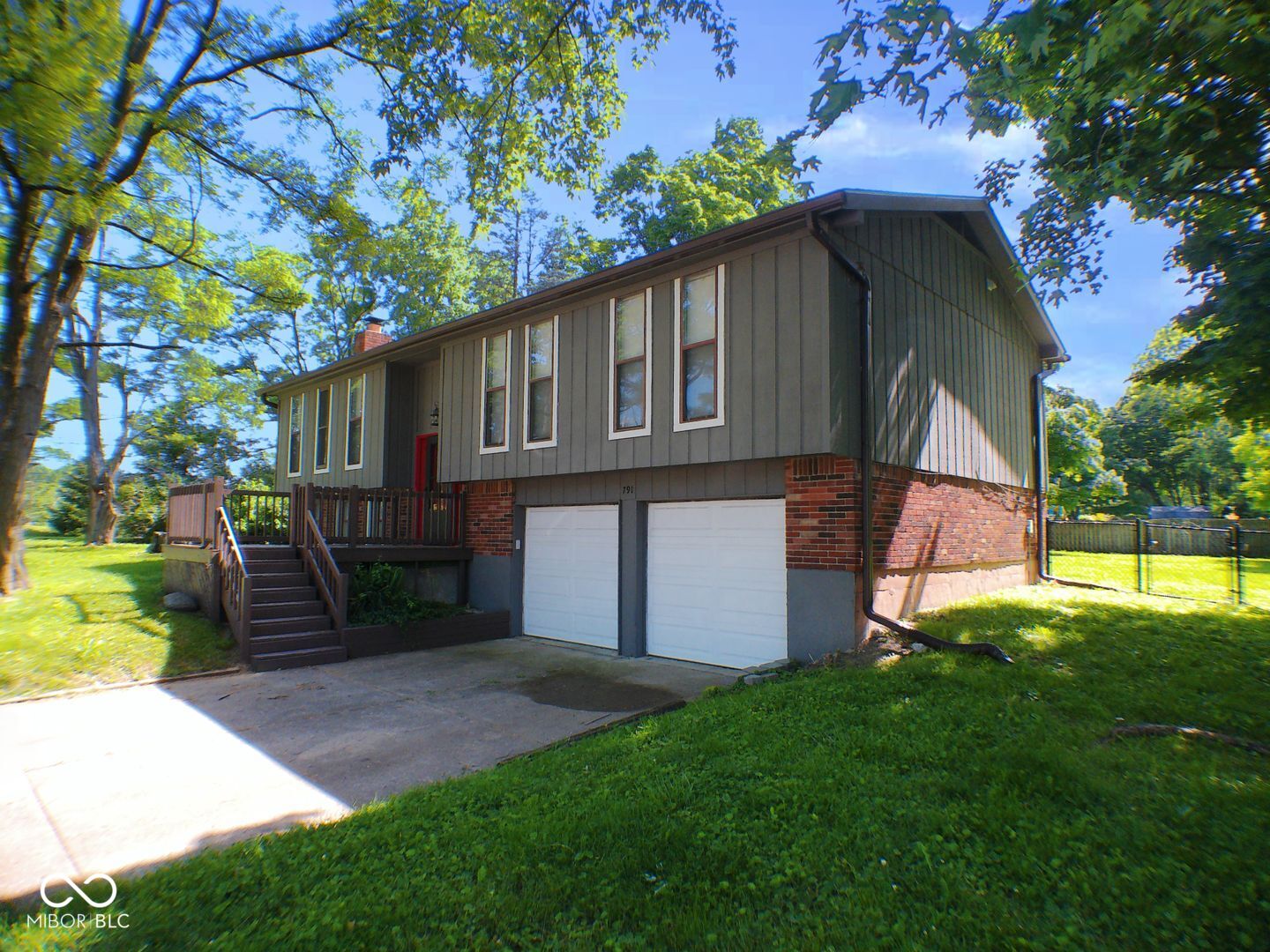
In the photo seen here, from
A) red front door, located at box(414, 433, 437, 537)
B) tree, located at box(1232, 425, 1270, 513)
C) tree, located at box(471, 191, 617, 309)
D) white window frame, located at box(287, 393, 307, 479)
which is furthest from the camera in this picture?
tree, located at box(471, 191, 617, 309)

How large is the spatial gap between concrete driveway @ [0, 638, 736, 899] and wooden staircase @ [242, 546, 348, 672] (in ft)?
1.13

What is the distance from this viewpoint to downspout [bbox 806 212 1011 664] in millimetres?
7210

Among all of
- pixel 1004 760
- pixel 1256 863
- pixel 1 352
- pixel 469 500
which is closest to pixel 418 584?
pixel 469 500

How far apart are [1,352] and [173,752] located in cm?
510

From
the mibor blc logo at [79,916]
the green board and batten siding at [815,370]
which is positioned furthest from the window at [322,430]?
the mibor blc logo at [79,916]

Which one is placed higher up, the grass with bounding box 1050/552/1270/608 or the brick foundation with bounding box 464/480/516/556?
the brick foundation with bounding box 464/480/516/556

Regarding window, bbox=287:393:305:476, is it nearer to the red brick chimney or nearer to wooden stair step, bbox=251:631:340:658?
the red brick chimney

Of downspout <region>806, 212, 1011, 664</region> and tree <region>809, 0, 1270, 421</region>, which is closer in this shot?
tree <region>809, 0, 1270, 421</region>

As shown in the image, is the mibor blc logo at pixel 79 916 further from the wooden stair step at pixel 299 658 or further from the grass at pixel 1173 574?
the grass at pixel 1173 574

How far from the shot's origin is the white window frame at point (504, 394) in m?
11.1

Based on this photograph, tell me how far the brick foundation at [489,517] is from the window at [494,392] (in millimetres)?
732

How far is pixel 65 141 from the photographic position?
529cm

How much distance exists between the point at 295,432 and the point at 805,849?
1739 centimetres

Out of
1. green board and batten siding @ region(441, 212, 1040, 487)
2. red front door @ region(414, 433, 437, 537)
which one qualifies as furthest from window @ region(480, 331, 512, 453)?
red front door @ region(414, 433, 437, 537)
